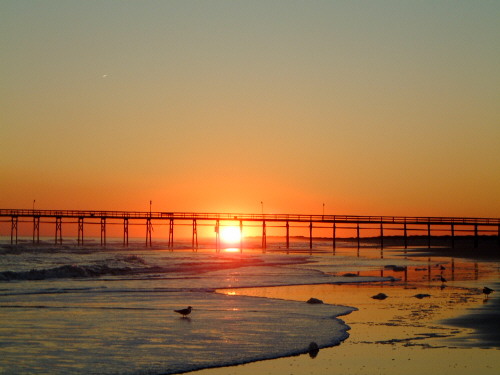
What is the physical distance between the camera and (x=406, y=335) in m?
13.4

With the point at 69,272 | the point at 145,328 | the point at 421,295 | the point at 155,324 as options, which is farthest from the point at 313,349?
the point at 69,272

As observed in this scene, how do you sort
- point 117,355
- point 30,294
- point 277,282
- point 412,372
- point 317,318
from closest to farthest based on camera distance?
point 412,372 → point 117,355 → point 317,318 → point 30,294 → point 277,282

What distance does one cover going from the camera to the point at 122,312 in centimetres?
1664

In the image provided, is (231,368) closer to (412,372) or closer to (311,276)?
(412,372)

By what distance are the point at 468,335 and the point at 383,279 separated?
49.6 feet

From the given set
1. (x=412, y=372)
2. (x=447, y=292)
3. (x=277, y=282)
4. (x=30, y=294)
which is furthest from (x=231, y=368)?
(x=277, y=282)

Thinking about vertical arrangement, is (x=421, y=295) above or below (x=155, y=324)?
below

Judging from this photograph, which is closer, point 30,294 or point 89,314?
point 89,314

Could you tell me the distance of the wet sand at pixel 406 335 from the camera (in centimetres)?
1062

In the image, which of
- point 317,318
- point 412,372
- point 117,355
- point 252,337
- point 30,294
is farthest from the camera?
point 30,294

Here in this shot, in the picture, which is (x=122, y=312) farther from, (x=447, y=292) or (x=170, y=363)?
(x=447, y=292)

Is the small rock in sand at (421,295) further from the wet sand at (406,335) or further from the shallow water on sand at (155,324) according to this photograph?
the shallow water on sand at (155,324)

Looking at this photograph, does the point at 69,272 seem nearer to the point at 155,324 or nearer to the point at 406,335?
the point at 155,324

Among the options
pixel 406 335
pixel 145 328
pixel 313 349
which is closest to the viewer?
pixel 313 349
